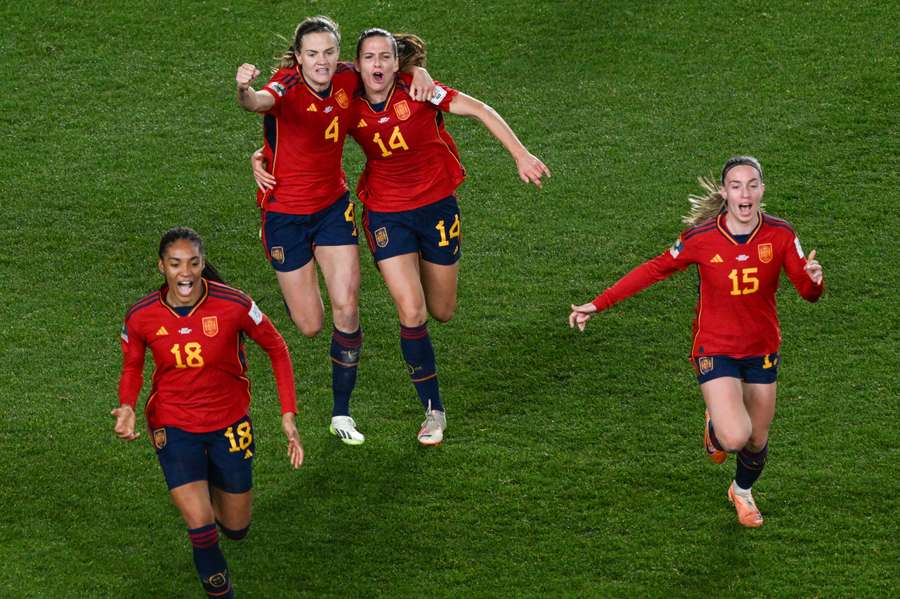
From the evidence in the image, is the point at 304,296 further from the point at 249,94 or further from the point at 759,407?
the point at 759,407

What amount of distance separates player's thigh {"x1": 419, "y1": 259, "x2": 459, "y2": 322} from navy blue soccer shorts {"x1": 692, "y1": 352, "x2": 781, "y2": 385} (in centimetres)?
172

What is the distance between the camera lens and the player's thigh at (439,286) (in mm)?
8242

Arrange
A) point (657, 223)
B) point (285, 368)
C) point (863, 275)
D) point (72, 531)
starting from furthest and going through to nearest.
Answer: point (657, 223) → point (863, 275) → point (72, 531) → point (285, 368)

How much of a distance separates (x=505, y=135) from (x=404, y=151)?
1.94 ft

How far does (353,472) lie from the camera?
7.96 meters

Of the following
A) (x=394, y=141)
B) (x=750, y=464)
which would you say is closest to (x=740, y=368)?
(x=750, y=464)

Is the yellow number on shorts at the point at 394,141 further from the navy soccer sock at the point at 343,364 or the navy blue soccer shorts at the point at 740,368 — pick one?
the navy blue soccer shorts at the point at 740,368

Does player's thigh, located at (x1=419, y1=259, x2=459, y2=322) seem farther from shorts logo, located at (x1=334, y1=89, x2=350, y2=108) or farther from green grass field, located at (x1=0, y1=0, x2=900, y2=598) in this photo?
shorts logo, located at (x1=334, y1=89, x2=350, y2=108)

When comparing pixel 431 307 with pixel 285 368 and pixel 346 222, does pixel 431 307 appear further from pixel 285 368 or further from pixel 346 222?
pixel 285 368

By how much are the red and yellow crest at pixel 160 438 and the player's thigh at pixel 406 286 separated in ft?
6.12

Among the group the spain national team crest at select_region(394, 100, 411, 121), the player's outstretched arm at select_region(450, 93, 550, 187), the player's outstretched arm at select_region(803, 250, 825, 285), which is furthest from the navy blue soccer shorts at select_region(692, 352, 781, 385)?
the spain national team crest at select_region(394, 100, 411, 121)

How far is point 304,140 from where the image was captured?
25.9ft

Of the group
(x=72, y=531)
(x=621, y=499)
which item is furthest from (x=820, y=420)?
(x=72, y=531)

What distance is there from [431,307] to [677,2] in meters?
5.92
